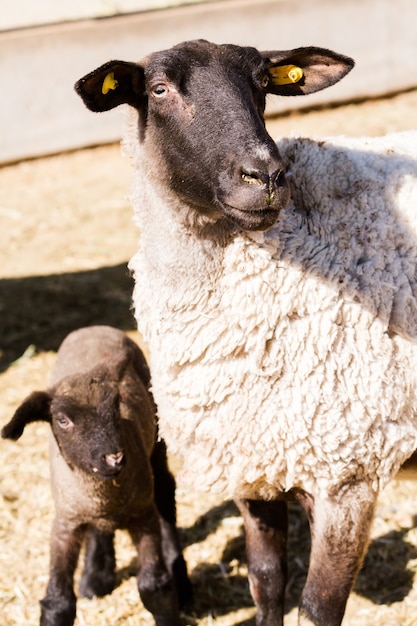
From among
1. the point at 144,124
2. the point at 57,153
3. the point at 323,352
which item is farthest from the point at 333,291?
the point at 57,153

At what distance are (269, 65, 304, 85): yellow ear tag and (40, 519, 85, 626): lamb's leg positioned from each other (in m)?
2.47

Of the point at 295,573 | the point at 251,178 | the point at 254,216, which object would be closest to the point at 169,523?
the point at 295,573

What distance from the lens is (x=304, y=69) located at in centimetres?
409

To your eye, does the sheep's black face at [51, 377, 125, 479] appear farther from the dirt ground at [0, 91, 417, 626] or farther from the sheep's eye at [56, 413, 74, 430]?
the dirt ground at [0, 91, 417, 626]

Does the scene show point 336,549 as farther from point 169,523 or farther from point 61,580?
point 169,523

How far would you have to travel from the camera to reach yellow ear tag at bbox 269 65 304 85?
400 centimetres

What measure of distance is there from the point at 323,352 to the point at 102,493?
1.47 meters

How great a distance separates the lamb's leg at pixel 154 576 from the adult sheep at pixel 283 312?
2.66ft

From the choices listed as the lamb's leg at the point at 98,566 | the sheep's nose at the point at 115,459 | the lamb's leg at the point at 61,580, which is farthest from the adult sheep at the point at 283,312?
the lamb's leg at the point at 98,566

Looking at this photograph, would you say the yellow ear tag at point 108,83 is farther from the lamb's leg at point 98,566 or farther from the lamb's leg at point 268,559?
the lamb's leg at point 98,566

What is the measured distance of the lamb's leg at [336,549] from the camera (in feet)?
12.4

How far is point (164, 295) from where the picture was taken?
3949mm

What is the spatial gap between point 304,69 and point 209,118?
2.58ft

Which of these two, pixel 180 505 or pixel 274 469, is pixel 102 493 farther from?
pixel 180 505
